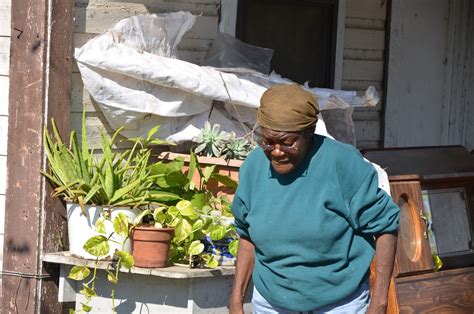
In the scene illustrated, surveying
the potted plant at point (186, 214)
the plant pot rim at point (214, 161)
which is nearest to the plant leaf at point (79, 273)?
the potted plant at point (186, 214)

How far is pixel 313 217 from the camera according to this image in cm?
379

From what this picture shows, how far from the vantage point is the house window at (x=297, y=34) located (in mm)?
6680

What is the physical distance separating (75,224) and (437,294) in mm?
1998

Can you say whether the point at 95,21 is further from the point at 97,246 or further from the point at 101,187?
the point at 97,246

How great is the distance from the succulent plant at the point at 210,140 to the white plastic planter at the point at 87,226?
57cm

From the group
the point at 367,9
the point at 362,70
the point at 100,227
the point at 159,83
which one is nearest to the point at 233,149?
the point at 159,83

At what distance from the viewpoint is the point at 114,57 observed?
5.18 meters

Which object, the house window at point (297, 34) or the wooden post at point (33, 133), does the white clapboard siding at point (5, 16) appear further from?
the house window at point (297, 34)

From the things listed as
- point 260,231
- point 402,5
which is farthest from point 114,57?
point 402,5

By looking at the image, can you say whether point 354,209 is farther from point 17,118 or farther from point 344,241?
point 17,118

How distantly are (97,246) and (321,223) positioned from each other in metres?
1.51

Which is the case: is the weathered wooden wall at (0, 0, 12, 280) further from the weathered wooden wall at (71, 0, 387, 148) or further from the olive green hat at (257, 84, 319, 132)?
the olive green hat at (257, 84, 319, 132)

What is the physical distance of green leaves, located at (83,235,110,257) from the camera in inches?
193

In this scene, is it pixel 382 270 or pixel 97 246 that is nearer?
pixel 382 270
